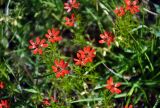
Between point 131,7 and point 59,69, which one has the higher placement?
point 131,7

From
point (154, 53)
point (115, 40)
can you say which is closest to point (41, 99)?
point (115, 40)

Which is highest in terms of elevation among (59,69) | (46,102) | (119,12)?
(119,12)

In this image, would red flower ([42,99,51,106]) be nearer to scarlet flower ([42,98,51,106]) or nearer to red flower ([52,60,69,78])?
scarlet flower ([42,98,51,106])

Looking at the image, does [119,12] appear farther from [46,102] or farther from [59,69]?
[46,102]

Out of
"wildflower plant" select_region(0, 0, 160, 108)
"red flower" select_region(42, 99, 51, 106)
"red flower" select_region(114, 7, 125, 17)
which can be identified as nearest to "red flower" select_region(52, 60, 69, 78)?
"wildflower plant" select_region(0, 0, 160, 108)

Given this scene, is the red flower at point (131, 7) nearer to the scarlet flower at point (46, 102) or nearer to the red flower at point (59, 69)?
the red flower at point (59, 69)

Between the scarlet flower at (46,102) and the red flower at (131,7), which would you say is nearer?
the red flower at (131,7)

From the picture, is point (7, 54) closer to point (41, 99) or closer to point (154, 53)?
point (41, 99)

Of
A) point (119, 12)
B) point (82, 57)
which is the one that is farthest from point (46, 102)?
point (119, 12)

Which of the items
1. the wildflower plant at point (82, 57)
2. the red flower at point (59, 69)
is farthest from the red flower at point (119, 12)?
the red flower at point (59, 69)
